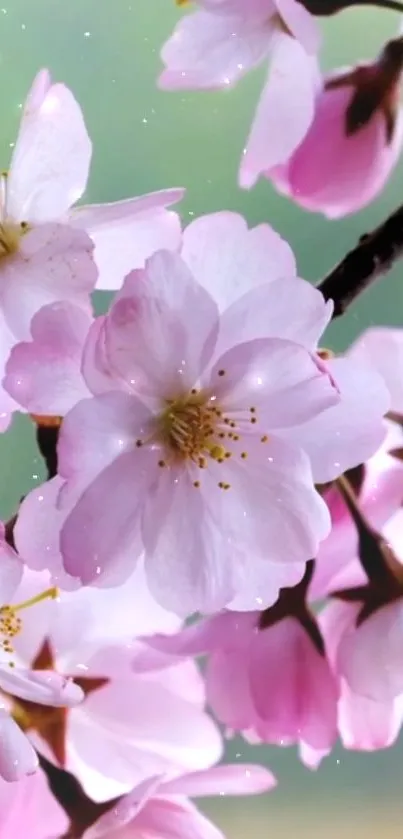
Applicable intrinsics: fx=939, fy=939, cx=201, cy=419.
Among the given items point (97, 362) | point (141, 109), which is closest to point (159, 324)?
point (97, 362)

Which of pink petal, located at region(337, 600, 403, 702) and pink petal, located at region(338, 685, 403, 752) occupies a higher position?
pink petal, located at region(337, 600, 403, 702)

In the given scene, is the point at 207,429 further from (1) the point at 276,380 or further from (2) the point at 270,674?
(2) the point at 270,674

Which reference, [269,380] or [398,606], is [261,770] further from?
[269,380]

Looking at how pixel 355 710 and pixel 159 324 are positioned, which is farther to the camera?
pixel 355 710

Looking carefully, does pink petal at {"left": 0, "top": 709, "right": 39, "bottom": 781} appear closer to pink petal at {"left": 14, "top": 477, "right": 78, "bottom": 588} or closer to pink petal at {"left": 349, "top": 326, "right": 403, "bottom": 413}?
pink petal at {"left": 14, "top": 477, "right": 78, "bottom": 588}

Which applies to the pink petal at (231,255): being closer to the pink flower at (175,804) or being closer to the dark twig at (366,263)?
the dark twig at (366,263)

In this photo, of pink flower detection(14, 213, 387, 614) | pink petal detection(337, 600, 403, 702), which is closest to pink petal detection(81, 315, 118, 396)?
pink flower detection(14, 213, 387, 614)

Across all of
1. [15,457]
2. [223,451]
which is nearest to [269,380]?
[223,451]
